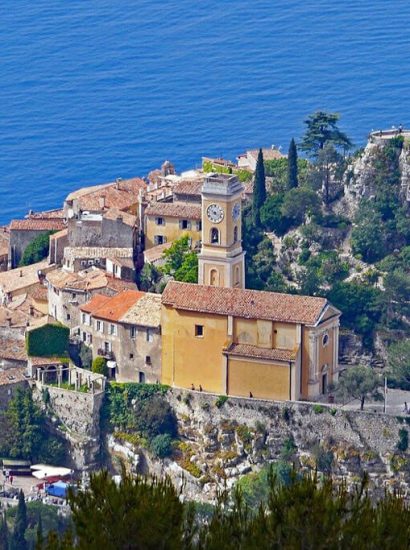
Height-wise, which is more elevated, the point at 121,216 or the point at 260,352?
the point at 121,216

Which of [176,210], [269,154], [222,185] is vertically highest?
[222,185]

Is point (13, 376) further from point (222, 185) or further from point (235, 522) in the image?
point (235, 522)

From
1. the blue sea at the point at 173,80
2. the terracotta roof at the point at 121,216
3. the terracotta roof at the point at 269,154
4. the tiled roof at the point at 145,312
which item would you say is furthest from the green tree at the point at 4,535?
the blue sea at the point at 173,80

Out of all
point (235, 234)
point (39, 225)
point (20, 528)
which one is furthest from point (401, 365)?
point (39, 225)

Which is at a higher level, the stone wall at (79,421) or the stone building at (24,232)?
the stone building at (24,232)

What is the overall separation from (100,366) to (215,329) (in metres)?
5.49

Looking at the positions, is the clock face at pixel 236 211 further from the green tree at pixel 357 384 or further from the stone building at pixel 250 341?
the green tree at pixel 357 384

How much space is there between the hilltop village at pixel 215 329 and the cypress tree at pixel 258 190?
0.48 feet

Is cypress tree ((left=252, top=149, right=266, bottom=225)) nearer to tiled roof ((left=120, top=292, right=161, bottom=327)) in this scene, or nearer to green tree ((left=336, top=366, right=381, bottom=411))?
tiled roof ((left=120, top=292, right=161, bottom=327))

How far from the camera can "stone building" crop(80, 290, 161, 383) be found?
105 m

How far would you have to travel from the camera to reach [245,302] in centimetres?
10250

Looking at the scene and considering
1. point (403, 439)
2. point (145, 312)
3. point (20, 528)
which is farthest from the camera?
point (145, 312)

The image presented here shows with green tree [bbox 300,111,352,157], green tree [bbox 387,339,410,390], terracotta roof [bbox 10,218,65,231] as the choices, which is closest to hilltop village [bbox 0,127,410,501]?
terracotta roof [bbox 10,218,65,231]

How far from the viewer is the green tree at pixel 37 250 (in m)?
118
